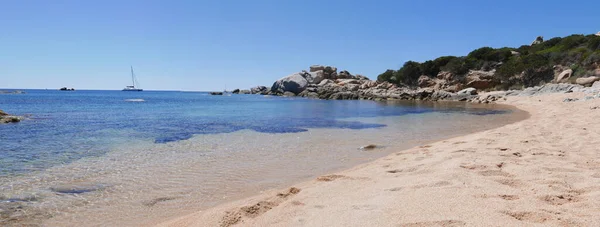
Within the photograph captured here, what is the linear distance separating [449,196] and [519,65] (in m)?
53.6

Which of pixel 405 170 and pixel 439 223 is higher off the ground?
pixel 439 223

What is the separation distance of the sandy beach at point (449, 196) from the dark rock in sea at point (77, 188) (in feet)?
7.71

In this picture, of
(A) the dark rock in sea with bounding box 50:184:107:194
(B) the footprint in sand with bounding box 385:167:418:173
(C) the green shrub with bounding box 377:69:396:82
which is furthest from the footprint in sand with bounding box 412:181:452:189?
(C) the green shrub with bounding box 377:69:396:82

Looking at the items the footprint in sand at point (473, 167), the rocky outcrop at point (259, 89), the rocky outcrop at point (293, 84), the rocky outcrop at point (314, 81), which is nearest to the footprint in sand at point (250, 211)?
Answer: the footprint in sand at point (473, 167)

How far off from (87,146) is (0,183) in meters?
4.36

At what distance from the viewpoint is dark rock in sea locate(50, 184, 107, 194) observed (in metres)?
5.74

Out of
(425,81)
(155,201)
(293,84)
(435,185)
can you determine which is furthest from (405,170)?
(293,84)

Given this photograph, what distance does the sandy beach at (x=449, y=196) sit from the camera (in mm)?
3035

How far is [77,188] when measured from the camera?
19.4 ft

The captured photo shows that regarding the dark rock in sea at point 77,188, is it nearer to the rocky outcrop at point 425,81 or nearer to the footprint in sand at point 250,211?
the footprint in sand at point 250,211

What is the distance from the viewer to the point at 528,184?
13.2 ft

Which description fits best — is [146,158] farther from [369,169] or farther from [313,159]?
[369,169]

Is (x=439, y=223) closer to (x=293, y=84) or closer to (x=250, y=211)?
(x=250, y=211)

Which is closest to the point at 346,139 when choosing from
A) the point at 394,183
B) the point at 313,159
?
the point at 313,159
